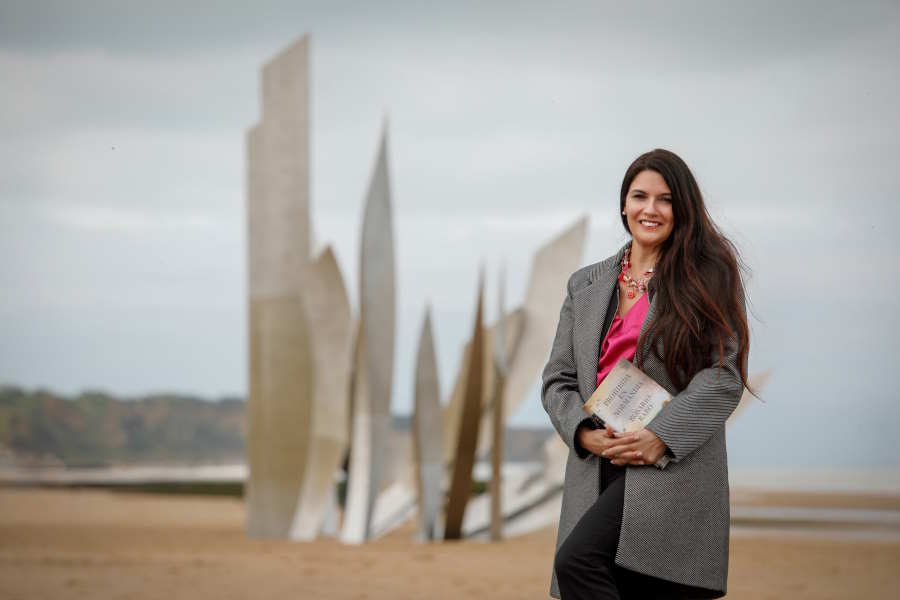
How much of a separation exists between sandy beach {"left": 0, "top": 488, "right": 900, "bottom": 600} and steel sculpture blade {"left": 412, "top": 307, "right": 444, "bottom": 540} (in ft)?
0.78

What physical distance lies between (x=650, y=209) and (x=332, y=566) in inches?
153

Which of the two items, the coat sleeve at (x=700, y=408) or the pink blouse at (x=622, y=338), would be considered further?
the pink blouse at (x=622, y=338)

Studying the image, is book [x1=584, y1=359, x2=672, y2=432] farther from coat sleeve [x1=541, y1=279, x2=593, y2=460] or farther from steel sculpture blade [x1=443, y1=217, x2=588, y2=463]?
steel sculpture blade [x1=443, y1=217, x2=588, y2=463]

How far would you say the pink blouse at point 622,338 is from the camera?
1705 mm

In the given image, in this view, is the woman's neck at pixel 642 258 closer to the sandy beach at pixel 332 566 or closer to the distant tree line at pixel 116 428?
the sandy beach at pixel 332 566

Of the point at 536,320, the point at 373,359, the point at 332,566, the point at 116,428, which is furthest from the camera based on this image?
the point at 116,428

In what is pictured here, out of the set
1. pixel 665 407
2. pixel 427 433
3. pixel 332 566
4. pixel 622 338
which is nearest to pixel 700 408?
pixel 665 407

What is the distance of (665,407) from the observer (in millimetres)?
1631

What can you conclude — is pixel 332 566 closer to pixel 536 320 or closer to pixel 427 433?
pixel 427 433

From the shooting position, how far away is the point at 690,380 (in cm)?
168

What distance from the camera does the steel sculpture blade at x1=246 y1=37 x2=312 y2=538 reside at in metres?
6.78

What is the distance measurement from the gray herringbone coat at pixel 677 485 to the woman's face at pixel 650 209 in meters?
0.13

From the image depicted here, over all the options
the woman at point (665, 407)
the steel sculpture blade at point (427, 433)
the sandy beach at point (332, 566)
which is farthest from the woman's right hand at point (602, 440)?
the steel sculpture blade at point (427, 433)

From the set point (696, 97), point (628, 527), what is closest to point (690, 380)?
point (628, 527)
